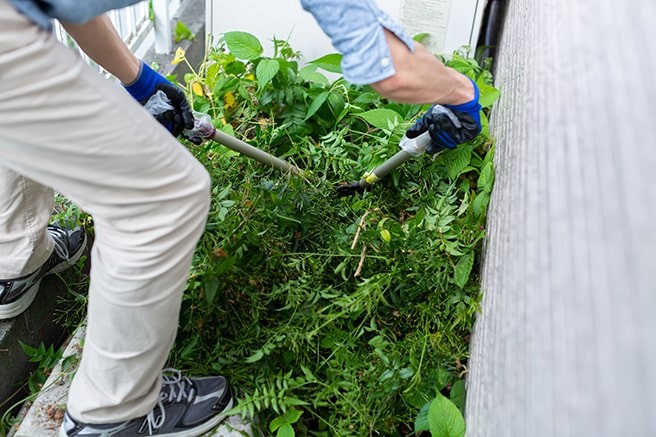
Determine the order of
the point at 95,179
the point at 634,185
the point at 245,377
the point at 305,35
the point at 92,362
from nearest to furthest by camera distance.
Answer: the point at 634,185, the point at 95,179, the point at 92,362, the point at 245,377, the point at 305,35

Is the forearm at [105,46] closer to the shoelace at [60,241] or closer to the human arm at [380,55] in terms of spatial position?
the shoelace at [60,241]

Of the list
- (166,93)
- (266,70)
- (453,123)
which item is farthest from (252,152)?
(453,123)

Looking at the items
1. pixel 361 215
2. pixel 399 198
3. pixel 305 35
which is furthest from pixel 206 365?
pixel 305 35

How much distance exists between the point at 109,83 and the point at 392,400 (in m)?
1.03

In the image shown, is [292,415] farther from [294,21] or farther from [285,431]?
[294,21]

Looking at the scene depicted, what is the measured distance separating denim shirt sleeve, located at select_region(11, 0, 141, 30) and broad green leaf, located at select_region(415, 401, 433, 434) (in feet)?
3.77

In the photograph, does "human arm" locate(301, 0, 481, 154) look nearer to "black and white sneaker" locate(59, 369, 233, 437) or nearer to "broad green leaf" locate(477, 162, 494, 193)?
"broad green leaf" locate(477, 162, 494, 193)

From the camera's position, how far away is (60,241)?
87.1 inches

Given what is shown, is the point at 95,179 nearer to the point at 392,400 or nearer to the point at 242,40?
the point at 392,400

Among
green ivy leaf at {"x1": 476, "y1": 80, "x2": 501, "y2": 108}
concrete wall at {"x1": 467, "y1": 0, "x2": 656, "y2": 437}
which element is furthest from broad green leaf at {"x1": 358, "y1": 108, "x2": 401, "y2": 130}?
concrete wall at {"x1": 467, "y1": 0, "x2": 656, "y2": 437}

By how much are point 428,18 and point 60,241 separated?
1648mm

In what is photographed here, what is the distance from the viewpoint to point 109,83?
132cm

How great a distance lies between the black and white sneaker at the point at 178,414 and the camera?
164cm

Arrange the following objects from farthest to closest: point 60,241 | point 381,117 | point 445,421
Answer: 1. point 381,117
2. point 60,241
3. point 445,421
